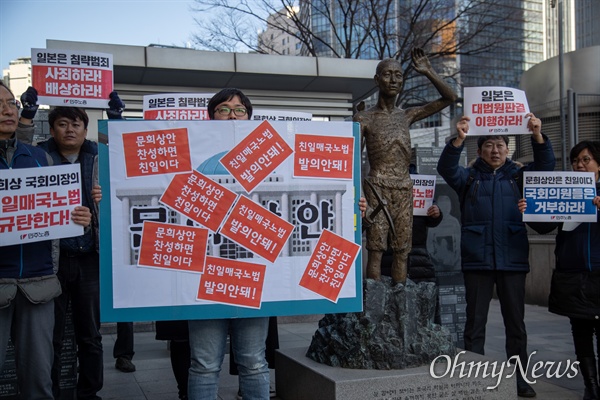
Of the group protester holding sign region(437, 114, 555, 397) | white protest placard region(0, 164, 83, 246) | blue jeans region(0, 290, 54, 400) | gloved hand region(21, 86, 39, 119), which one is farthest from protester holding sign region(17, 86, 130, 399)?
protester holding sign region(437, 114, 555, 397)

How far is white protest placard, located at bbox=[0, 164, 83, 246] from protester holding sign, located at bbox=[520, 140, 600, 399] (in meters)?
3.52

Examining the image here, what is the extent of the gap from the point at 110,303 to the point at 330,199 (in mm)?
1418

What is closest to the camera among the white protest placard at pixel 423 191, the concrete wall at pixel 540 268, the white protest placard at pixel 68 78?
the white protest placard at pixel 68 78

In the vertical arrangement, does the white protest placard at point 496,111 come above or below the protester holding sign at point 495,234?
above

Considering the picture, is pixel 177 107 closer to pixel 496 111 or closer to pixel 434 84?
pixel 434 84

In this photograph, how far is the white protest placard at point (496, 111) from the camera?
536 centimetres

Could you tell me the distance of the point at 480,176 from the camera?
5.53m

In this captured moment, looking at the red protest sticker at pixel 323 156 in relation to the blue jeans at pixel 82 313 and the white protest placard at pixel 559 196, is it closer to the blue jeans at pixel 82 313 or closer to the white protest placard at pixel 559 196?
the blue jeans at pixel 82 313

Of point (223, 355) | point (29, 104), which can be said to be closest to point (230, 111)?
point (223, 355)

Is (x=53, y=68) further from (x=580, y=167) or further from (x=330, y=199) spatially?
(x=580, y=167)

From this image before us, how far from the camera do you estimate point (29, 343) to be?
3615mm

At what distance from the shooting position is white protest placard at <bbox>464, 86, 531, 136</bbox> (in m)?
5.36

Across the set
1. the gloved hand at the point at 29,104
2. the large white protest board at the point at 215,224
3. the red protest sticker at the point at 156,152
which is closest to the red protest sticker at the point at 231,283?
the large white protest board at the point at 215,224

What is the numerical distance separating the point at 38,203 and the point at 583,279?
13.4ft
